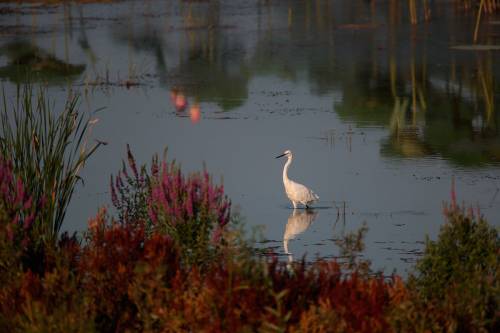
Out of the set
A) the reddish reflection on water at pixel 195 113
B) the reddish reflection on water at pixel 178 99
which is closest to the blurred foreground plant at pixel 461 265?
the reddish reflection on water at pixel 195 113

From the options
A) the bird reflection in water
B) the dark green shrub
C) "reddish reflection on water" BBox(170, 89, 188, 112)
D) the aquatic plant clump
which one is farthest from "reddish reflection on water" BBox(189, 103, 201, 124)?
the dark green shrub

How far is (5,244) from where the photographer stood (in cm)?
598

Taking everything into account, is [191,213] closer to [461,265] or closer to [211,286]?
[211,286]

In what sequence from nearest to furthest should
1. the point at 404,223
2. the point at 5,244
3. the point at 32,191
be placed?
the point at 5,244 < the point at 32,191 < the point at 404,223

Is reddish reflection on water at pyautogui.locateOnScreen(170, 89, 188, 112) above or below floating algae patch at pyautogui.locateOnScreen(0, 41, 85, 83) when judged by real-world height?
below

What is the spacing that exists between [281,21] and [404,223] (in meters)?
22.5

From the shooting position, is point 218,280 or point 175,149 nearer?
point 218,280

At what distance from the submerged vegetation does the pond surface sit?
104 cm

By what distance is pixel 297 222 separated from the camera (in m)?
10.4

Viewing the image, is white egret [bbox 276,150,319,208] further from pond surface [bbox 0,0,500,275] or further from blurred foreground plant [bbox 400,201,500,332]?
blurred foreground plant [bbox 400,201,500,332]

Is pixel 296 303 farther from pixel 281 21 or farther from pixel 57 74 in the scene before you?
pixel 281 21

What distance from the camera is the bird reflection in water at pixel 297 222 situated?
32.1 ft

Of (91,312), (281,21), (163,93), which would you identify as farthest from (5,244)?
(281,21)

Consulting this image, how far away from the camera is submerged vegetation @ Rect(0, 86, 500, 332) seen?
16.7 feet
